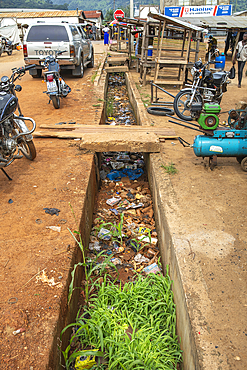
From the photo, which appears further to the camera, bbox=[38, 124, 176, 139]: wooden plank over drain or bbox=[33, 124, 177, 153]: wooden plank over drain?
bbox=[38, 124, 176, 139]: wooden plank over drain

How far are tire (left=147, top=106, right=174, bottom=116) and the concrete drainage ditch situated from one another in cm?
157

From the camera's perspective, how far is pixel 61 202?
3.31 meters

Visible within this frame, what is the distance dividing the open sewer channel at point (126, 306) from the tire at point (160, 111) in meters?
3.06

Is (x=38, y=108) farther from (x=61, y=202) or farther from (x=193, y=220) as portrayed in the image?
(x=193, y=220)

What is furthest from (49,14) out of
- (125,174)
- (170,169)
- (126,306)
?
(126,306)

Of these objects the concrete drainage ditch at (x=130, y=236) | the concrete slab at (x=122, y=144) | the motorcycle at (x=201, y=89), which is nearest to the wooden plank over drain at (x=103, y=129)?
the concrete slab at (x=122, y=144)

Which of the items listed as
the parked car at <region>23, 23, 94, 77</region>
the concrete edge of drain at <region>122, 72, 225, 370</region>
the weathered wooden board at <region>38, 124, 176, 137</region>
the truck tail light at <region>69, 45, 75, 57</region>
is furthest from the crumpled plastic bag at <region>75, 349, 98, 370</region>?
the truck tail light at <region>69, 45, 75, 57</region>

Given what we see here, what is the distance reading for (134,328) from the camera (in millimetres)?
2271

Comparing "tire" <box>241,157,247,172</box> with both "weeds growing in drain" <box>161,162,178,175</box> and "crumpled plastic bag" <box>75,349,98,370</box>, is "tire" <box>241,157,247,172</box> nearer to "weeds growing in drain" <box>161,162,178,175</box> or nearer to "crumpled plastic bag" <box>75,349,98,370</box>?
"weeds growing in drain" <box>161,162,178,175</box>

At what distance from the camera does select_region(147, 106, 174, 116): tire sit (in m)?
6.69

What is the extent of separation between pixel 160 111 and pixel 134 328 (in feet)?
18.2

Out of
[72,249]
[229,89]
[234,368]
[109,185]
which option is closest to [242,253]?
[234,368]

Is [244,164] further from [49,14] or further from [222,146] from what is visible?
[49,14]

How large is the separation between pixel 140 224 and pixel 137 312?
1.57m
